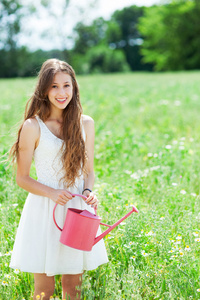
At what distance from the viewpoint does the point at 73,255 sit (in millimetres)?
2115

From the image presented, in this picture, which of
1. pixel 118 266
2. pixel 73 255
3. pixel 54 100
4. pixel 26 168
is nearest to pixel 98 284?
pixel 118 266

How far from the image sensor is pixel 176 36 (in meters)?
51.8

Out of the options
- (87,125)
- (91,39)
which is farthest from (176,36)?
(87,125)

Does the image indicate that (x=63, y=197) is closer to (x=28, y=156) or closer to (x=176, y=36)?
(x=28, y=156)

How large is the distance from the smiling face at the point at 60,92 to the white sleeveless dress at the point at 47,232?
5.8 inches

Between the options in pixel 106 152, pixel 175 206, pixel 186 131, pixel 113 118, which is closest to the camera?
pixel 175 206

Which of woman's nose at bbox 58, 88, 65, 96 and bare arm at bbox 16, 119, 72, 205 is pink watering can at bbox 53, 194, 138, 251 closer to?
bare arm at bbox 16, 119, 72, 205

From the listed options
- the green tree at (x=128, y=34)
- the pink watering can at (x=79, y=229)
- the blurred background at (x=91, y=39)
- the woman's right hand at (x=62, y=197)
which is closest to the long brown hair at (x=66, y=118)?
the woman's right hand at (x=62, y=197)

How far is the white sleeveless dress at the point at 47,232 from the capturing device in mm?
2074

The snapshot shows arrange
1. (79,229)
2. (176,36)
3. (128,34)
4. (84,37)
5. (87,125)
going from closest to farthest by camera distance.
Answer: (79,229)
(87,125)
(84,37)
(176,36)
(128,34)

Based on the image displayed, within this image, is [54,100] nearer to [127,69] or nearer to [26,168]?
[26,168]

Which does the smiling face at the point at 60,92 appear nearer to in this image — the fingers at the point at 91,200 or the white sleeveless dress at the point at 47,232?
the white sleeveless dress at the point at 47,232

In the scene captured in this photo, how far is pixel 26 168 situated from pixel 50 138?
0.21 meters

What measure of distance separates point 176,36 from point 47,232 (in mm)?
53177
